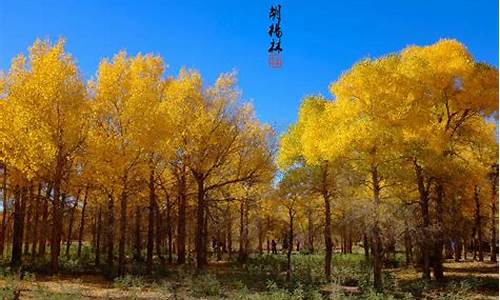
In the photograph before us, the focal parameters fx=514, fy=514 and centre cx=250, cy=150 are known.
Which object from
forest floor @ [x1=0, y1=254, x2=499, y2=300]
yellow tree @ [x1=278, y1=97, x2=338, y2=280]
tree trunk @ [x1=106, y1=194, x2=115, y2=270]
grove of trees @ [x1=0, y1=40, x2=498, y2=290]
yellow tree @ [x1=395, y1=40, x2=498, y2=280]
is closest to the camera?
forest floor @ [x1=0, y1=254, x2=499, y2=300]

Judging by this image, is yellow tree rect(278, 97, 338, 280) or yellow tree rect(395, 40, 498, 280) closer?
yellow tree rect(395, 40, 498, 280)

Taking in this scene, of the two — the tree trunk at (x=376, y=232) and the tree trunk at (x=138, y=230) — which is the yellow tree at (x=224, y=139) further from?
the tree trunk at (x=376, y=232)

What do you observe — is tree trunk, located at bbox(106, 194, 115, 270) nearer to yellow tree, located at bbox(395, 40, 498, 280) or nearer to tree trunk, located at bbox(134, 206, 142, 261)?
tree trunk, located at bbox(134, 206, 142, 261)

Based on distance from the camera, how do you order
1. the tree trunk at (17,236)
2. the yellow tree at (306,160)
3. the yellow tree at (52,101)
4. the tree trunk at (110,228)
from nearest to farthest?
the yellow tree at (52,101) < the tree trunk at (110,228) < the tree trunk at (17,236) < the yellow tree at (306,160)

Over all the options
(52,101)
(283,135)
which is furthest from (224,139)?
(52,101)

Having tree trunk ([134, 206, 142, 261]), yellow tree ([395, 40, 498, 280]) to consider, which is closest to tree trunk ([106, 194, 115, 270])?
tree trunk ([134, 206, 142, 261])

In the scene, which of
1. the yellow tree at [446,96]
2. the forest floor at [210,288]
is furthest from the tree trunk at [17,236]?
the yellow tree at [446,96]

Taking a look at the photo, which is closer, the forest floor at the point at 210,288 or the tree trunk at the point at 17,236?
the forest floor at the point at 210,288

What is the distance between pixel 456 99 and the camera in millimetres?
15062

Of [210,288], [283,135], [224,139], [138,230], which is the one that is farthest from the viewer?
[138,230]

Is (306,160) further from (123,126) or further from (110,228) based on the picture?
(110,228)

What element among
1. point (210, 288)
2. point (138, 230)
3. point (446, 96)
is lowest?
point (210, 288)

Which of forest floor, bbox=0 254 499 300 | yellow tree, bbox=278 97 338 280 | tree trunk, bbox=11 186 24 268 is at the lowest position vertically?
forest floor, bbox=0 254 499 300

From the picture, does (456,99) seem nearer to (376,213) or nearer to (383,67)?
(383,67)
